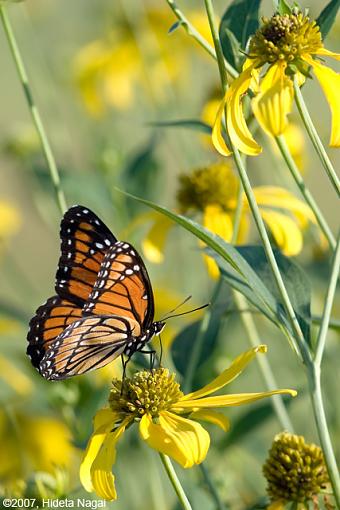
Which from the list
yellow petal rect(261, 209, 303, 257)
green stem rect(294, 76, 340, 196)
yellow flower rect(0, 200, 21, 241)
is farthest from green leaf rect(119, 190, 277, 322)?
yellow flower rect(0, 200, 21, 241)

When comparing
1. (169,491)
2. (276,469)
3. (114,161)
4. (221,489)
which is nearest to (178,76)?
(114,161)

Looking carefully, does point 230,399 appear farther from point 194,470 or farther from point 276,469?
point 194,470

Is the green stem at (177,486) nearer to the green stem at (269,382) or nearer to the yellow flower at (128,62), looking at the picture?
the green stem at (269,382)

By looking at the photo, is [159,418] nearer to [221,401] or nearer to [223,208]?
[221,401]

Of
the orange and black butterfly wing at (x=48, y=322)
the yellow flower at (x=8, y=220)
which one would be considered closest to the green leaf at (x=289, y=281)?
the orange and black butterfly wing at (x=48, y=322)

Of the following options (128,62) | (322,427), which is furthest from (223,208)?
→ (128,62)
